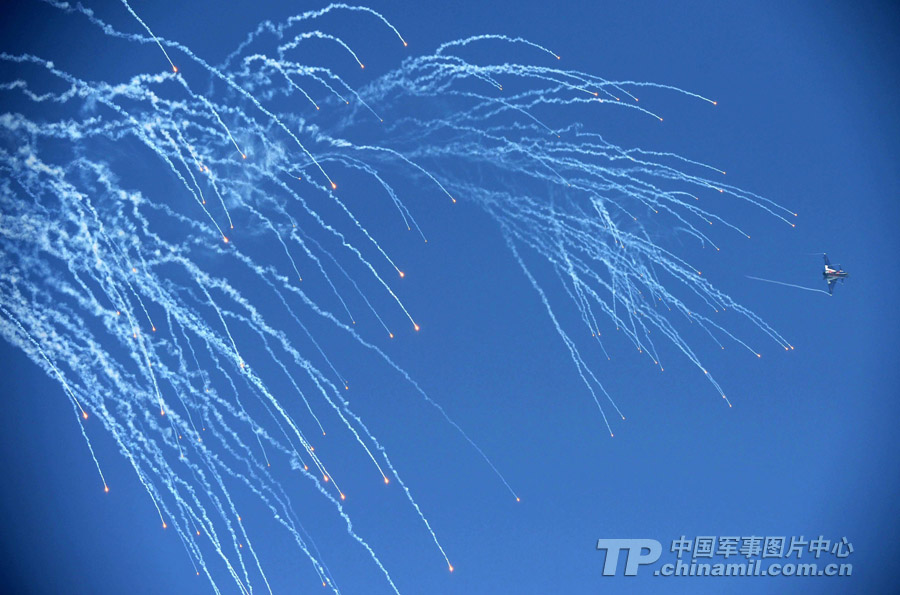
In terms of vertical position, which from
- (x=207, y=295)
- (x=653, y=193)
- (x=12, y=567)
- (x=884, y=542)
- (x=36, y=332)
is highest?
(x=653, y=193)

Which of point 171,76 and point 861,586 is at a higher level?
point 171,76

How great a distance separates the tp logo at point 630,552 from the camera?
33969 millimetres

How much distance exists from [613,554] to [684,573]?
361cm

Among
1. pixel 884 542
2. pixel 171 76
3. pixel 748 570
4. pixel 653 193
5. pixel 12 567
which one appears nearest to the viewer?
pixel 171 76

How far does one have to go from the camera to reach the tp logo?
3397 cm

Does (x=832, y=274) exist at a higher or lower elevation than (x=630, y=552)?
higher

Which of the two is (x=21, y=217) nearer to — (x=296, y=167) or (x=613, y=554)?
(x=296, y=167)

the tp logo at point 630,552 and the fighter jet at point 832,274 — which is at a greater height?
the fighter jet at point 832,274

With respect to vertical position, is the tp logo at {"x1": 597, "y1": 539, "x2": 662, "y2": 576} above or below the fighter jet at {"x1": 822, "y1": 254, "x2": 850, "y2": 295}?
below

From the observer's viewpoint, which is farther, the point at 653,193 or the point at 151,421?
the point at 653,193

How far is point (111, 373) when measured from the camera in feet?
95.0

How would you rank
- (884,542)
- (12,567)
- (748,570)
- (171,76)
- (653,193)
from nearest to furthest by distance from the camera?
(171,76)
(653,193)
(748,570)
(12,567)
(884,542)

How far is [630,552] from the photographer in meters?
34.2

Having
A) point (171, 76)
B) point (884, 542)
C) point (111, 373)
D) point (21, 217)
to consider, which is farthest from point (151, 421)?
point (884, 542)
